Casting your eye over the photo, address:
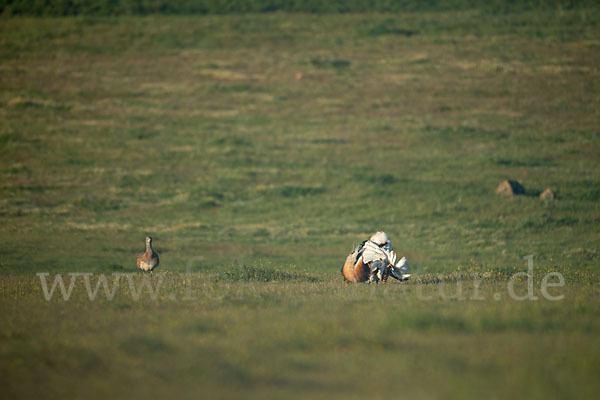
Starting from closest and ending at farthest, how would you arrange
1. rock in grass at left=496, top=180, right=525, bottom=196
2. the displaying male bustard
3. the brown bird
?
1. the displaying male bustard
2. the brown bird
3. rock in grass at left=496, top=180, right=525, bottom=196

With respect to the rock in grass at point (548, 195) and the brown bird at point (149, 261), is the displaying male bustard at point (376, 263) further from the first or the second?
the rock in grass at point (548, 195)

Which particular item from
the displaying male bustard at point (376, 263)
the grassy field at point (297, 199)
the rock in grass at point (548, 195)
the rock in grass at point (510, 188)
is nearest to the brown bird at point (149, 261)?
the grassy field at point (297, 199)

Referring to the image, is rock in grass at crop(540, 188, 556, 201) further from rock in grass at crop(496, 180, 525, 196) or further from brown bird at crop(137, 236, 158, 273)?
brown bird at crop(137, 236, 158, 273)

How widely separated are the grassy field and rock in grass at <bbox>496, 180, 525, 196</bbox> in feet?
3.20

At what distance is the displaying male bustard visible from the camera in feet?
54.2

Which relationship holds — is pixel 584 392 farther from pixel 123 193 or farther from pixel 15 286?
pixel 123 193

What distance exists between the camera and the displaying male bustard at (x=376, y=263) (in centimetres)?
1652

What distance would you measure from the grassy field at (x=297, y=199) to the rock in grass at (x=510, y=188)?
0.98 meters

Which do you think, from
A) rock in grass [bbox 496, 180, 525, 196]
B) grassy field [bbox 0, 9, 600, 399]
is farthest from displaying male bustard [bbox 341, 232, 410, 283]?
rock in grass [bbox 496, 180, 525, 196]

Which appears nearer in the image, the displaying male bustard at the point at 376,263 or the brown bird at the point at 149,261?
the displaying male bustard at the point at 376,263

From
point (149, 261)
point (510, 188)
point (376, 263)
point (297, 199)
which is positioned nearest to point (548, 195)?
point (510, 188)

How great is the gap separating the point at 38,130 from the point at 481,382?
5110 centimetres

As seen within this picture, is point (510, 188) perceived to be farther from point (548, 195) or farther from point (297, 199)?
point (297, 199)

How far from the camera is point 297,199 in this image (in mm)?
41656
